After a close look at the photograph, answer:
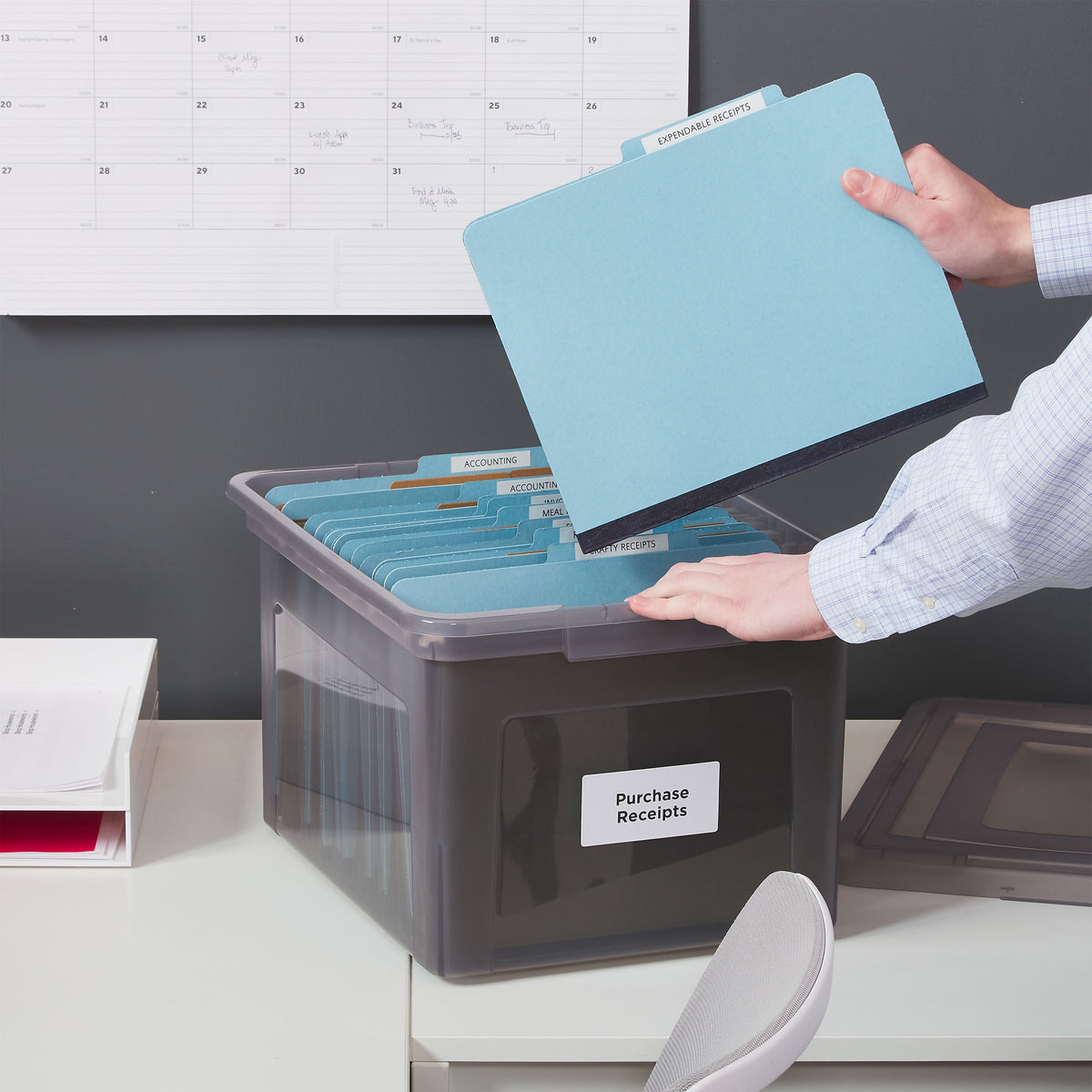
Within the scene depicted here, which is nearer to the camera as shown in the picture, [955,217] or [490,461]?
[955,217]

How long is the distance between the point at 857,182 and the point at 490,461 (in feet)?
1.26

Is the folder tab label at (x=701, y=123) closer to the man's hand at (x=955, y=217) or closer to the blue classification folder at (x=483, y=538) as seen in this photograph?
the man's hand at (x=955, y=217)

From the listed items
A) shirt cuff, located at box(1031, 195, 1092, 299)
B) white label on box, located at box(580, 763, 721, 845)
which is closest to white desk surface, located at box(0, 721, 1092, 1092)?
white label on box, located at box(580, 763, 721, 845)

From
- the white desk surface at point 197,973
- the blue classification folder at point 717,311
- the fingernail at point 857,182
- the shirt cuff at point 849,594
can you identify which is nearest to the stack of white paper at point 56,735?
the white desk surface at point 197,973

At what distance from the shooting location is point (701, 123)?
0.86 m

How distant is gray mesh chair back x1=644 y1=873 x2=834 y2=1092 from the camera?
513 millimetres

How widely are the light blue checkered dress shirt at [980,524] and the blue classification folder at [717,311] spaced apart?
8 centimetres

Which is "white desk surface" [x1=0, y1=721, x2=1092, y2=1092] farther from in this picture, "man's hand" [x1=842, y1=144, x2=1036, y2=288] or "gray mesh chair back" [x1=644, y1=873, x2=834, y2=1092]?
"man's hand" [x1=842, y1=144, x2=1036, y2=288]

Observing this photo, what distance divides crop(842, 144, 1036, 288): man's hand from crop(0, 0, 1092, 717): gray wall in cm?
36

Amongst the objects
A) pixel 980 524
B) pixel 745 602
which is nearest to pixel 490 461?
pixel 745 602

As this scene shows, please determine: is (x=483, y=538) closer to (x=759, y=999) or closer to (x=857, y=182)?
(x=857, y=182)

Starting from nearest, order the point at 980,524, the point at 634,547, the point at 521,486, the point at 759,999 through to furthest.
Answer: the point at 759,999 → the point at 980,524 → the point at 634,547 → the point at 521,486

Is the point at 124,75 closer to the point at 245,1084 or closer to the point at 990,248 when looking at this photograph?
the point at 990,248

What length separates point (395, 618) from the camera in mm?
805
